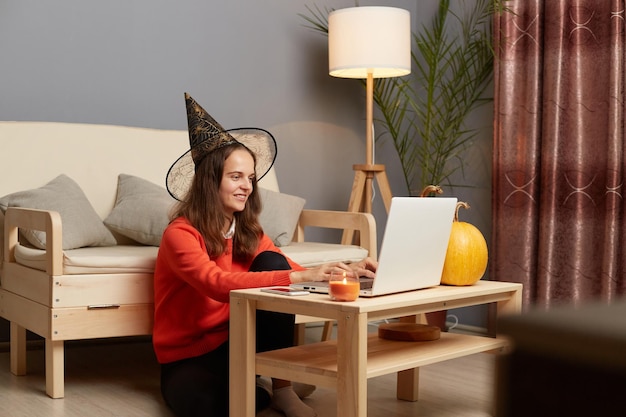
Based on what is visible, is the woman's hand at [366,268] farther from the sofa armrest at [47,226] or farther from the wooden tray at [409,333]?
the sofa armrest at [47,226]

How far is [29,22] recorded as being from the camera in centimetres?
320

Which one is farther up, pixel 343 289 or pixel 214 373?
pixel 343 289

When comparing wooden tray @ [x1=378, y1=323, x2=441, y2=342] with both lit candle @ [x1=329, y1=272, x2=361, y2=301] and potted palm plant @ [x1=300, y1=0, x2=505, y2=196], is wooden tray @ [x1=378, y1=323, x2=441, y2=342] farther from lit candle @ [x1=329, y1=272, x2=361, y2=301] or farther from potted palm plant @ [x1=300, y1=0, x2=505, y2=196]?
potted palm plant @ [x1=300, y1=0, x2=505, y2=196]

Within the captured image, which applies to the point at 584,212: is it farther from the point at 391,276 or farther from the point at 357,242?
the point at 391,276

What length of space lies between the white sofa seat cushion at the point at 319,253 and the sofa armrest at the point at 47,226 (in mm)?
758

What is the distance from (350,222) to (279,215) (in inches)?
10.3

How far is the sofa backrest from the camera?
2.92m

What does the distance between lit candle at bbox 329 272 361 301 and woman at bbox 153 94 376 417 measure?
301 millimetres

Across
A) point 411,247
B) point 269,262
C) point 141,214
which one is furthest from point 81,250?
point 411,247

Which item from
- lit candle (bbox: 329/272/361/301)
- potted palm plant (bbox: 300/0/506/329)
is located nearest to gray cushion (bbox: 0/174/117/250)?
lit candle (bbox: 329/272/361/301)

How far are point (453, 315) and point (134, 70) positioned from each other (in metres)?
1.79

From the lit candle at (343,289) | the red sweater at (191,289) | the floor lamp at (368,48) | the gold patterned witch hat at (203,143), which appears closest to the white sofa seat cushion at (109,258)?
the red sweater at (191,289)

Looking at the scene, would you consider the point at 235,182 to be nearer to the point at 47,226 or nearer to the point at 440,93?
the point at 47,226

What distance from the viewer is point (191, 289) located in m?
2.29
